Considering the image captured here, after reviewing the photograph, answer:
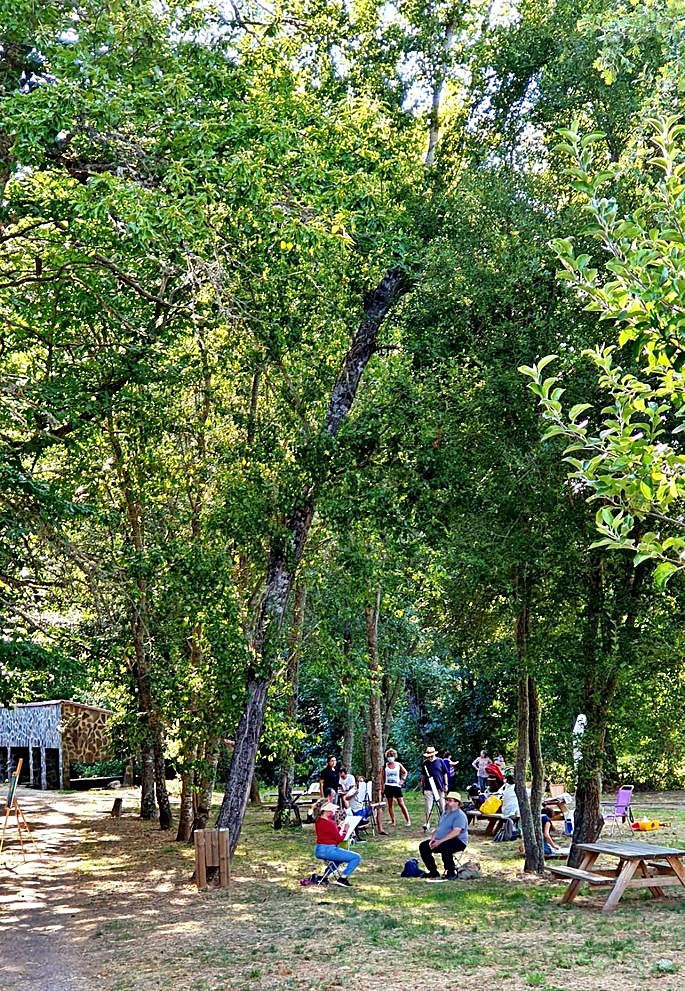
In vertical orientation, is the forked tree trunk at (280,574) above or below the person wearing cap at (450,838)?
above

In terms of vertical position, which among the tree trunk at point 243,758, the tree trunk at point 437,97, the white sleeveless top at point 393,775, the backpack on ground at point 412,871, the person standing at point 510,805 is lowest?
the backpack on ground at point 412,871

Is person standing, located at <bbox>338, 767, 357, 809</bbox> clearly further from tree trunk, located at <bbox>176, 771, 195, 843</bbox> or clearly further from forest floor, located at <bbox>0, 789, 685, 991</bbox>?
tree trunk, located at <bbox>176, 771, 195, 843</bbox>

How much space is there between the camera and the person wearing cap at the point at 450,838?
13.8m

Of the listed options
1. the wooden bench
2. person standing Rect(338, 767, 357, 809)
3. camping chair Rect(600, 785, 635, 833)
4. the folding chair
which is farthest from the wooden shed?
the wooden bench

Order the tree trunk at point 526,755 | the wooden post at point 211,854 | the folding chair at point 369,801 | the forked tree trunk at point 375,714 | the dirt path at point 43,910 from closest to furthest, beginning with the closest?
the dirt path at point 43,910 → the wooden post at point 211,854 → the tree trunk at point 526,755 → the folding chair at point 369,801 → the forked tree trunk at point 375,714

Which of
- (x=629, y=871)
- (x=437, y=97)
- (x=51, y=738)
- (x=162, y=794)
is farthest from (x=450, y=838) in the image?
→ (x=51, y=738)

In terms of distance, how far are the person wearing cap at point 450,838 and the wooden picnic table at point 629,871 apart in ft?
6.95

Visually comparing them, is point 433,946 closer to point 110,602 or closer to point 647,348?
point 110,602

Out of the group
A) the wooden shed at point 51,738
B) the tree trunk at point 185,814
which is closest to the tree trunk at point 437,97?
the tree trunk at point 185,814

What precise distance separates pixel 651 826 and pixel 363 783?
5.35 metres

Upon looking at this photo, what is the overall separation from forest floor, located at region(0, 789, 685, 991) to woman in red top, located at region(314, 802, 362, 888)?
31 centimetres

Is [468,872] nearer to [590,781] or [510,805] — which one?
[590,781]

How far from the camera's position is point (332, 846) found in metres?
13.4

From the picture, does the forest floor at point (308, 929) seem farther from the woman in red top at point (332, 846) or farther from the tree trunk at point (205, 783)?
the tree trunk at point (205, 783)
